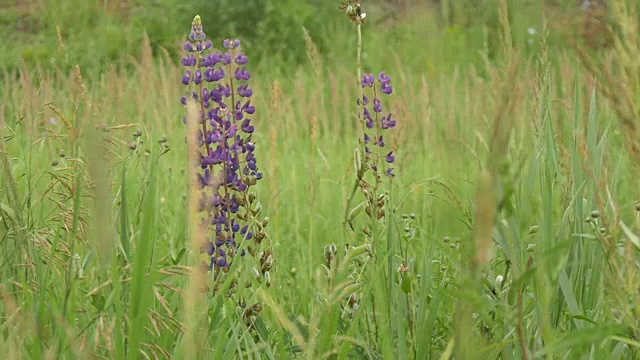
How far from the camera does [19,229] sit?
4.11 ft

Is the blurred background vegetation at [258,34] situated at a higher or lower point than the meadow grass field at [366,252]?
higher

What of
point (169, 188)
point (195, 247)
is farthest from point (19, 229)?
point (169, 188)

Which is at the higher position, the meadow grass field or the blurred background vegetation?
the blurred background vegetation

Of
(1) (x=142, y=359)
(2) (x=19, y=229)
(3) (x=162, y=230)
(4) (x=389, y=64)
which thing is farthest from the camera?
(4) (x=389, y=64)

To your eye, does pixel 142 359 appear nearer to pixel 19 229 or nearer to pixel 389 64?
pixel 19 229

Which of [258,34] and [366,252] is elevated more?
[258,34]

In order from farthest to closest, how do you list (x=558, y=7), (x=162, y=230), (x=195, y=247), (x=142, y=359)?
(x=558, y=7)
(x=162, y=230)
(x=142, y=359)
(x=195, y=247)

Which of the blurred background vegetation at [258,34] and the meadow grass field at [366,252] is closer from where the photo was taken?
the meadow grass field at [366,252]

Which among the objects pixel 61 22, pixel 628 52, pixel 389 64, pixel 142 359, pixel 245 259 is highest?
pixel 61 22

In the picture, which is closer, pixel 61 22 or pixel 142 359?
pixel 142 359

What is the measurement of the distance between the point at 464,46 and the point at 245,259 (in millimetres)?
5953

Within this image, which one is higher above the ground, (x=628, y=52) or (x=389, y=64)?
(x=389, y=64)

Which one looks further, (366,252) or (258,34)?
(258,34)

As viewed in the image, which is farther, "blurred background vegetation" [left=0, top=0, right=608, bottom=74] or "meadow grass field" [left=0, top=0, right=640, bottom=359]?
"blurred background vegetation" [left=0, top=0, right=608, bottom=74]
